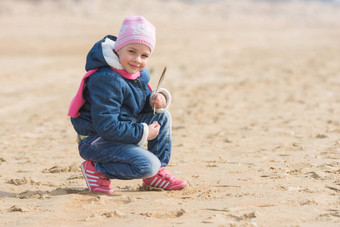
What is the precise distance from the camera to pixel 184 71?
12.3m

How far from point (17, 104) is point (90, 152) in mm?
5448

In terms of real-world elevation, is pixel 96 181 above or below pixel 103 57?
below

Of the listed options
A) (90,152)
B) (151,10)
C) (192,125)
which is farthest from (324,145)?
(151,10)

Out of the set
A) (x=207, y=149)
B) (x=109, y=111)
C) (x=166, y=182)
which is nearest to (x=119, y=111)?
(x=109, y=111)

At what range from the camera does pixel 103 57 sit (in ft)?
10.9

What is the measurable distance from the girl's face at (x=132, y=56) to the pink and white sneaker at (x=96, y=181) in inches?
28.6

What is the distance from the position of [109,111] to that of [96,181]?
0.55 m

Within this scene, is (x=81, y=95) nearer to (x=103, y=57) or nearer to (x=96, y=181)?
(x=103, y=57)

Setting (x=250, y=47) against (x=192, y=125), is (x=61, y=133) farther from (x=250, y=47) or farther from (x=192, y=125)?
(x=250, y=47)

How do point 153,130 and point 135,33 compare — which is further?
point 153,130

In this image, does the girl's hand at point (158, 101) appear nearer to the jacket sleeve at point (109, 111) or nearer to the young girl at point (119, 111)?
the young girl at point (119, 111)

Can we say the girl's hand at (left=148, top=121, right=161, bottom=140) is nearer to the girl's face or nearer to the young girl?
the young girl

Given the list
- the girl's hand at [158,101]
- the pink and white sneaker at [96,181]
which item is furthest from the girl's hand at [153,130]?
the pink and white sneaker at [96,181]

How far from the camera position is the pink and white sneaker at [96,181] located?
349cm
